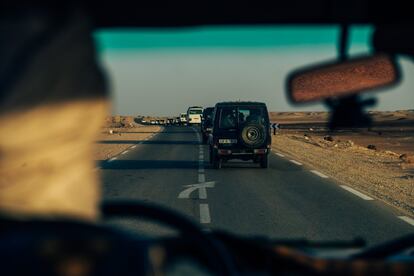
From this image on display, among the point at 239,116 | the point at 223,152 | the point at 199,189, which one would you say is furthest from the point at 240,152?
the point at 199,189

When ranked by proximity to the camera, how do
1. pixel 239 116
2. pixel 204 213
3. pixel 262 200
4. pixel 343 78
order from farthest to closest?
pixel 239 116 < pixel 262 200 < pixel 204 213 < pixel 343 78

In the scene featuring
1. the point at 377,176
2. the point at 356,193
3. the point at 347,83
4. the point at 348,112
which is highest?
the point at 347,83

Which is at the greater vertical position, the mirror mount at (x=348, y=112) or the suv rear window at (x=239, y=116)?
the mirror mount at (x=348, y=112)

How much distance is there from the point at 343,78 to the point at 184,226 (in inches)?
32.8

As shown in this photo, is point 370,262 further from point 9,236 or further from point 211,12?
point 9,236

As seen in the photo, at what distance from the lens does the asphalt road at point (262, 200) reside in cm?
955

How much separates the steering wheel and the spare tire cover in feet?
61.1

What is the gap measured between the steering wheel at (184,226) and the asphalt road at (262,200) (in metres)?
6.88

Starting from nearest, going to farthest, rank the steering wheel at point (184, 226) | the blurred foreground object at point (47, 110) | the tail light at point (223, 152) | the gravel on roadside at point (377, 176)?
the blurred foreground object at point (47, 110) < the steering wheel at point (184, 226) < the gravel on roadside at point (377, 176) < the tail light at point (223, 152)

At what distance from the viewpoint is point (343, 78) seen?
2.39m

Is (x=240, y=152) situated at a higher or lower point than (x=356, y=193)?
higher

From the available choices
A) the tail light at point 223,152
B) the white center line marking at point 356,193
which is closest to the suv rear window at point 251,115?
the tail light at point 223,152

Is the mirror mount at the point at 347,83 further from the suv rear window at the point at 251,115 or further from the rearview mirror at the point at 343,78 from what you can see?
the suv rear window at the point at 251,115

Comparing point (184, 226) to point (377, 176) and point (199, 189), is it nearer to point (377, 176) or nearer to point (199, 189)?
point (199, 189)
